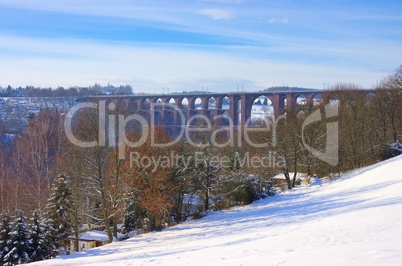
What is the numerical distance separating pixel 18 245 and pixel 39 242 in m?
0.69

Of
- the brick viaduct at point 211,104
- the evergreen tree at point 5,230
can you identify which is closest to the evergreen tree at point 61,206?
the evergreen tree at point 5,230

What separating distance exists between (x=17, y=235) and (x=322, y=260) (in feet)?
35.9

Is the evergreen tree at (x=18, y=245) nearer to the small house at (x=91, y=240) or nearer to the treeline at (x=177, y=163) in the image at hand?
the treeline at (x=177, y=163)

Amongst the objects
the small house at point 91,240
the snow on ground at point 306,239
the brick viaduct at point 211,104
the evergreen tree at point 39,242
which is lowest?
the small house at point 91,240

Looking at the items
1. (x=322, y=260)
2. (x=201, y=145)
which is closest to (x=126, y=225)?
(x=201, y=145)

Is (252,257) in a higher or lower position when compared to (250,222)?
higher

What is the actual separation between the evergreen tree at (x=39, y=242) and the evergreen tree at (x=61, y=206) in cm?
160

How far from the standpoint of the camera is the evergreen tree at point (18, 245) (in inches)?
506

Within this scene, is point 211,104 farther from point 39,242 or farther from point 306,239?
point 306,239

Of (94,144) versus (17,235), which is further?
(94,144)

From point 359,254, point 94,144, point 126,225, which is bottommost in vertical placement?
point 126,225

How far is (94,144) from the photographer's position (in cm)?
1598

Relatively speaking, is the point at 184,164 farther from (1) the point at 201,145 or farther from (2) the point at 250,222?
(2) the point at 250,222

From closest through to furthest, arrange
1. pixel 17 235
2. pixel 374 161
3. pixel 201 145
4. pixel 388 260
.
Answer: pixel 388 260 < pixel 17 235 < pixel 201 145 < pixel 374 161
